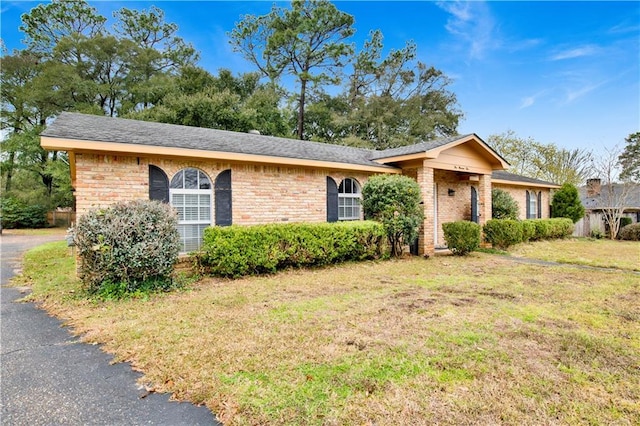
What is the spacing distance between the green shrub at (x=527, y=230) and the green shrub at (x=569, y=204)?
5837 mm

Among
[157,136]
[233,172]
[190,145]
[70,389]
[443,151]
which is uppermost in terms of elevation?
[443,151]

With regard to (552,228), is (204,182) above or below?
above

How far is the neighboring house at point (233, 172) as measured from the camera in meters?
6.79

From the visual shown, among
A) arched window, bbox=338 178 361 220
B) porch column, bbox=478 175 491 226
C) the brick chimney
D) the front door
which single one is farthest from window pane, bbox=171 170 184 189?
the brick chimney

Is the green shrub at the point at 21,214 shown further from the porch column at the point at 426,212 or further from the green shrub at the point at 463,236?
the green shrub at the point at 463,236

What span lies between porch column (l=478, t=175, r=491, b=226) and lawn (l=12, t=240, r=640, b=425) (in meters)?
6.11

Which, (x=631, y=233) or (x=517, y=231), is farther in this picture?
(x=631, y=233)

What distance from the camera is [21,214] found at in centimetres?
2481

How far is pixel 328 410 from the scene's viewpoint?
Result: 2.48 meters

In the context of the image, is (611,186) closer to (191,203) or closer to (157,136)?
(191,203)

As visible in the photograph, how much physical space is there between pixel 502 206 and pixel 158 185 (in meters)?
13.2

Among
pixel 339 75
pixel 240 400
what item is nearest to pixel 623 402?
pixel 240 400

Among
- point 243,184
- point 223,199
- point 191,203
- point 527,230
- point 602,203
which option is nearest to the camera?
point 191,203

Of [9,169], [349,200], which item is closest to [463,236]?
[349,200]
